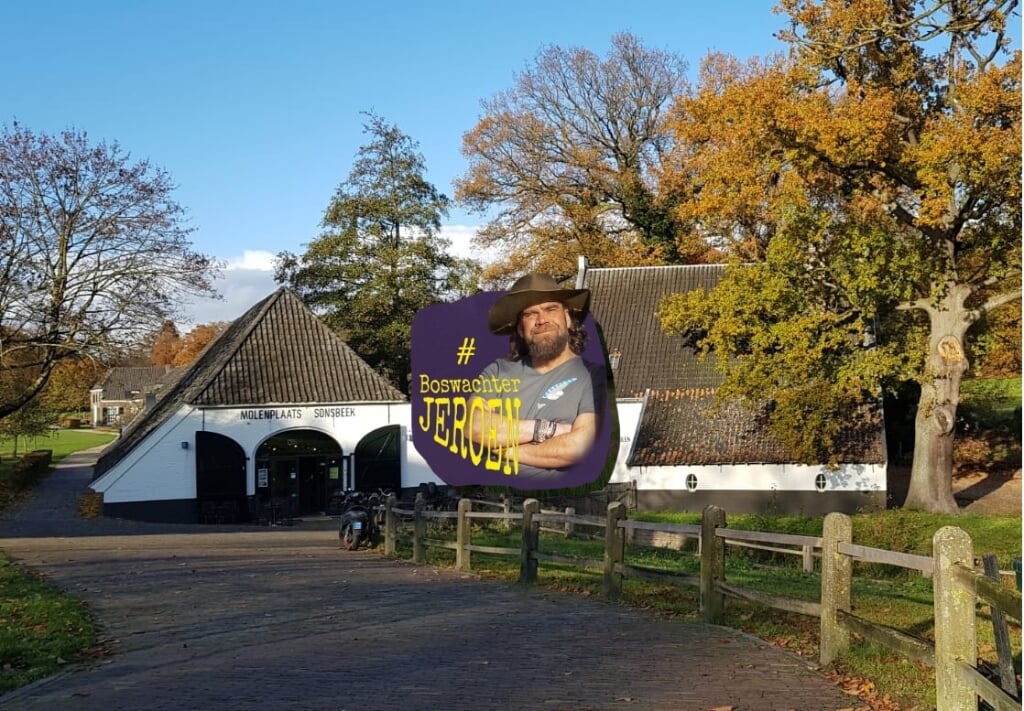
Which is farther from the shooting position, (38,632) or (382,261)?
(382,261)

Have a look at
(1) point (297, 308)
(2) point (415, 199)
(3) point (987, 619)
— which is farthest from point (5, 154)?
(3) point (987, 619)

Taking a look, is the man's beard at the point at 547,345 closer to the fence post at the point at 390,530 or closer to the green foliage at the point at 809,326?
the green foliage at the point at 809,326

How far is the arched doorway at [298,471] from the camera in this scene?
34.9 m

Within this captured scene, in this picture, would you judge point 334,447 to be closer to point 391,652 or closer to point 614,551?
point 614,551

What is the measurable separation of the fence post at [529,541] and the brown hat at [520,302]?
13.1 m

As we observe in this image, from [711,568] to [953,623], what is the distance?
13.7ft

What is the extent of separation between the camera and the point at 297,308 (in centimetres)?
4012

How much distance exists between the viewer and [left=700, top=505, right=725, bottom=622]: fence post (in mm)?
10062

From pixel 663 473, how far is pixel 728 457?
2182 mm

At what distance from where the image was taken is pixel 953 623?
20.0 ft

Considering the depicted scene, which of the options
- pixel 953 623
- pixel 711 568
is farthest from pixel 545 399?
pixel 953 623

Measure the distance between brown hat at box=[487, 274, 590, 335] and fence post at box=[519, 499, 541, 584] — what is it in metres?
13.1

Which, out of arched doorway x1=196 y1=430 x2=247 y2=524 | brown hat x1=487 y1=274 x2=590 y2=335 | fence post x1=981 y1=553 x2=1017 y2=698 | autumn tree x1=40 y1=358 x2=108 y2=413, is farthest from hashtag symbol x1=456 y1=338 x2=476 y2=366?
fence post x1=981 y1=553 x2=1017 y2=698

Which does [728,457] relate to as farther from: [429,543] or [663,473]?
[429,543]
